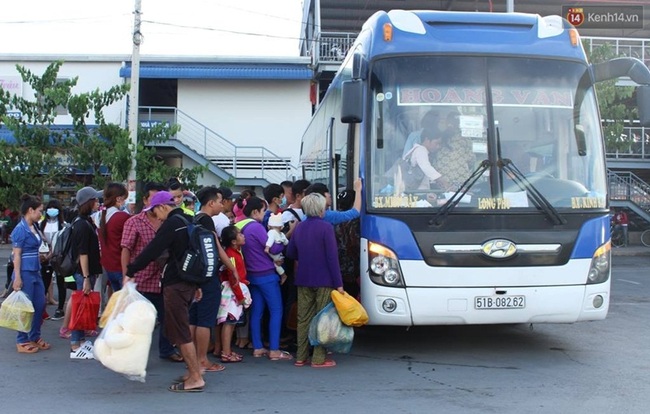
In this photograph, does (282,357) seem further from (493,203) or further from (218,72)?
(218,72)

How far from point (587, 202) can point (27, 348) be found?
248 inches

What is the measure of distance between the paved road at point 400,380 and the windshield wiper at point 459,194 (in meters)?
1.53

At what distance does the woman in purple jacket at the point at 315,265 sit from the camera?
7.06 metres

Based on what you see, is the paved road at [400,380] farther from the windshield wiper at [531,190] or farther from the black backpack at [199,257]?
the windshield wiper at [531,190]

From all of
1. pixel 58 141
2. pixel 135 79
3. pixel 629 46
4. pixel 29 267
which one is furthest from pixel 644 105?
pixel 629 46

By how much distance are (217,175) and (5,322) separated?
1749 cm

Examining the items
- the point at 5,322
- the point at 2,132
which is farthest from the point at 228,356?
the point at 2,132

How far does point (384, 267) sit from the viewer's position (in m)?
6.99

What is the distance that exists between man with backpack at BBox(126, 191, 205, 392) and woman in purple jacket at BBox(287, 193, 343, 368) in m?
1.29

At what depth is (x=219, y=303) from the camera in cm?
679

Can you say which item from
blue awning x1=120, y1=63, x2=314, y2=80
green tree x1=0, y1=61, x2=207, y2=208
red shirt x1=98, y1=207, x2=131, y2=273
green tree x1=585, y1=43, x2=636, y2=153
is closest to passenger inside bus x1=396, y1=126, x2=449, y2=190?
red shirt x1=98, y1=207, x2=131, y2=273

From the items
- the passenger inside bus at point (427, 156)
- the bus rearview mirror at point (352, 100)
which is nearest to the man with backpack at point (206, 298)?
the bus rearview mirror at point (352, 100)

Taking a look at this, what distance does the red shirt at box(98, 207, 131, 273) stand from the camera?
26.8 feet

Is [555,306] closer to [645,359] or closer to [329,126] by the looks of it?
[645,359]
